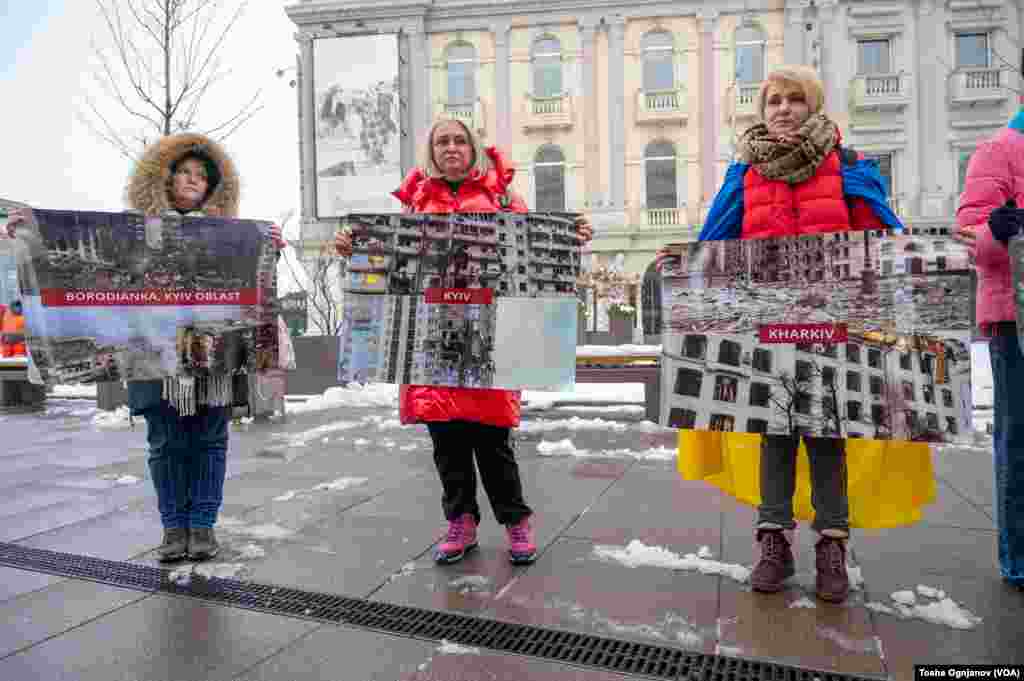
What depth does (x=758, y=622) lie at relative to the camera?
8.04ft

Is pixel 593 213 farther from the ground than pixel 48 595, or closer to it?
farther from the ground

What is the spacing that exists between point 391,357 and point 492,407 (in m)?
0.49

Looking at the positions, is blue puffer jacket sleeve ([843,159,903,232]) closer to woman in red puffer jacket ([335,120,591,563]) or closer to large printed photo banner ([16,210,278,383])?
woman in red puffer jacket ([335,120,591,563])

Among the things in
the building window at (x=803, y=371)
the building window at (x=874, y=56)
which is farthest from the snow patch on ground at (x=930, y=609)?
the building window at (x=874, y=56)

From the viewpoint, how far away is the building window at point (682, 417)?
263 centimetres

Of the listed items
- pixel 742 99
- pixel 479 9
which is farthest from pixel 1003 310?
pixel 479 9

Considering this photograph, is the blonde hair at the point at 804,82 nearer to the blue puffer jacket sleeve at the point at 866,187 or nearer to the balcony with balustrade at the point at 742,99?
the blue puffer jacket sleeve at the point at 866,187

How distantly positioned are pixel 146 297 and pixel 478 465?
1.65 meters

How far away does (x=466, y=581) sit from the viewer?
290 centimetres

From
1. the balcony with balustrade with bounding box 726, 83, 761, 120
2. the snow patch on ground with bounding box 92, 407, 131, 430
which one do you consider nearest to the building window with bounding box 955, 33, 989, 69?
the balcony with balustrade with bounding box 726, 83, 761, 120

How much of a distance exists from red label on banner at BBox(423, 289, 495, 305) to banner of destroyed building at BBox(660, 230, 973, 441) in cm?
72

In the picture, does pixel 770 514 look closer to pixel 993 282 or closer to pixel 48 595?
pixel 993 282

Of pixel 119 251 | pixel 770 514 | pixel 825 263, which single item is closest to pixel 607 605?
pixel 770 514

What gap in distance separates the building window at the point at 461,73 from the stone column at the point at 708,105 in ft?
27.5
